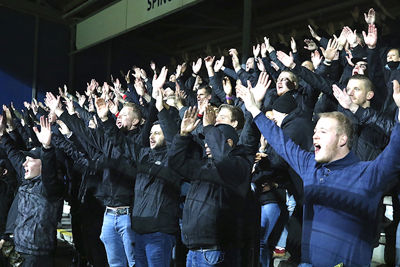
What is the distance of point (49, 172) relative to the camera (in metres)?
3.92

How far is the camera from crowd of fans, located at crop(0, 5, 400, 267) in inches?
88.8

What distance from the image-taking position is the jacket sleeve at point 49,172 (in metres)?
3.91

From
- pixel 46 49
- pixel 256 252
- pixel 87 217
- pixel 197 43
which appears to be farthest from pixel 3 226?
pixel 197 43

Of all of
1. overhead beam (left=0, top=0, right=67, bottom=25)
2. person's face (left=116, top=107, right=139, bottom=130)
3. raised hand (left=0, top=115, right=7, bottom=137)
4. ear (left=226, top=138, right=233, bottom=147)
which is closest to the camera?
ear (left=226, top=138, right=233, bottom=147)

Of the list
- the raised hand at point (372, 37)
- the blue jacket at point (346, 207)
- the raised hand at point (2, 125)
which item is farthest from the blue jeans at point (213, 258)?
the raised hand at point (2, 125)

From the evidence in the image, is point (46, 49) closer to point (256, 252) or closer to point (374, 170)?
point (256, 252)

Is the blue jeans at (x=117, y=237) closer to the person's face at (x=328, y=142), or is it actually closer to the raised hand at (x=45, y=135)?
the raised hand at (x=45, y=135)

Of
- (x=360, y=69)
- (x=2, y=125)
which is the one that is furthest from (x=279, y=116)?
(x=2, y=125)

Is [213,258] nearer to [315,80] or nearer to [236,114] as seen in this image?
[236,114]

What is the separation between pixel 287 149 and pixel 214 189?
622mm

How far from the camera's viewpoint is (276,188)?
12.7 ft

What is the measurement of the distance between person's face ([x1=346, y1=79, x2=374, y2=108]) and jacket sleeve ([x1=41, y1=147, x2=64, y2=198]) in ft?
8.27

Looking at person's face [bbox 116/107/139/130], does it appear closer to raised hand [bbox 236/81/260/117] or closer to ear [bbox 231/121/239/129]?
ear [bbox 231/121/239/129]

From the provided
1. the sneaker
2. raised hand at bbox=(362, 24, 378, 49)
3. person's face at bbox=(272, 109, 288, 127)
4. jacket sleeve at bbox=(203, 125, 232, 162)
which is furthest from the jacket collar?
raised hand at bbox=(362, 24, 378, 49)
